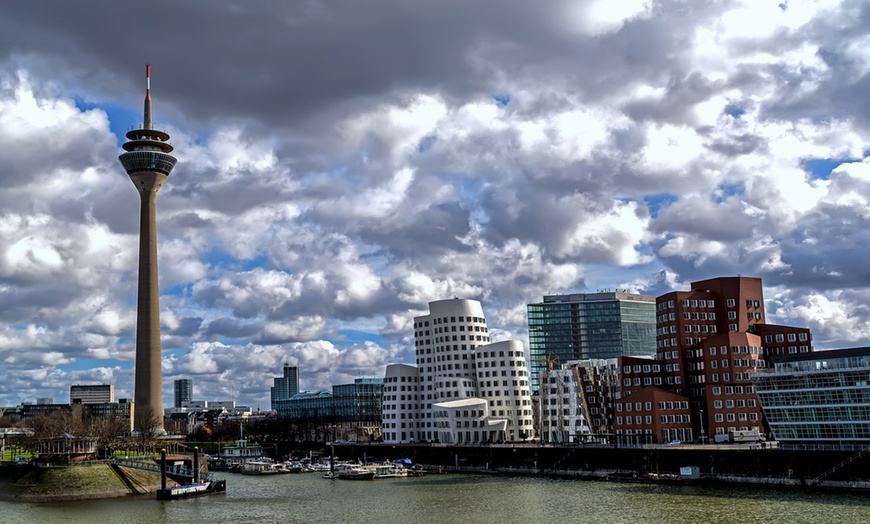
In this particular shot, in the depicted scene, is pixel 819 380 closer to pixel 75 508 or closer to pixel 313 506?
pixel 313 506

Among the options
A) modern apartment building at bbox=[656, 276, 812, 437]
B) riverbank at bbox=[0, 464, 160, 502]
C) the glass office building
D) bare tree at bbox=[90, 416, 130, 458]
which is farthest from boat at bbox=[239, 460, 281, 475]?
the glass office building

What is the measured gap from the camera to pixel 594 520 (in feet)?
274

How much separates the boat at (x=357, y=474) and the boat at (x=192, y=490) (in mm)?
27236

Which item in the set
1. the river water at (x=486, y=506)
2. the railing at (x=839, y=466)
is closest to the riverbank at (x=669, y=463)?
the railing at (x=839, y=466)

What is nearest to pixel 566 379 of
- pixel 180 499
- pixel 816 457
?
pixel 816 457

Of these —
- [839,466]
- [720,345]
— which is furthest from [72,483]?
[720,345]

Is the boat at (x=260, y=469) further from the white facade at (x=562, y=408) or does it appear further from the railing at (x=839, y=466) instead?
the railing at (x=839, y=466)

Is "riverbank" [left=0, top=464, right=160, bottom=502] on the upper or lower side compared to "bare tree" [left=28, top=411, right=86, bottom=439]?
lower

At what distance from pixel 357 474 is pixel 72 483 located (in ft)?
157

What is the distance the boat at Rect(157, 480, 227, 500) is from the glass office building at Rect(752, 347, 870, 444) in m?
79.4

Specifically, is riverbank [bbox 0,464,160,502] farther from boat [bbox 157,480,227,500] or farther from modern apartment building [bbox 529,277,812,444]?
modern apartment building [bbox 529,277,812,444]

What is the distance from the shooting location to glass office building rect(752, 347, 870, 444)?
114250 mm

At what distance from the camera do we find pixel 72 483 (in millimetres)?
113125

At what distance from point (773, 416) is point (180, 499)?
84.6 metres
